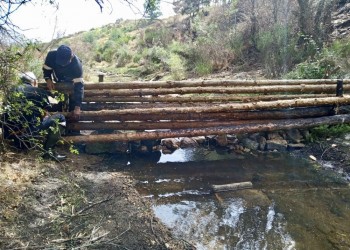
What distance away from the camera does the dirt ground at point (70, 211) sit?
2.86 metres

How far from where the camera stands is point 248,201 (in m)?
4.40

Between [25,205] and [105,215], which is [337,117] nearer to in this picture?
[105,215]

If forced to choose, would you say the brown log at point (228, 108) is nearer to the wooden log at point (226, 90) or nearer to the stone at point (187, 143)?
the wooden log at point (226, 90)

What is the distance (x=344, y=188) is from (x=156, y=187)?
2791 millimetres

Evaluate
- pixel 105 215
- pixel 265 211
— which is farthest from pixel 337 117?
pixel 105 215

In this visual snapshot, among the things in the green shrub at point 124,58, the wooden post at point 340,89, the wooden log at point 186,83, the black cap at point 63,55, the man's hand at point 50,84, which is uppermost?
the green shrub at point 124,58

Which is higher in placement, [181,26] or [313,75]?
[181,26]

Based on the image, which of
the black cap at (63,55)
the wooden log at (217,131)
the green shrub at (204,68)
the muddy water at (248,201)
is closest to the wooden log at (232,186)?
the muddy water at (248,201)

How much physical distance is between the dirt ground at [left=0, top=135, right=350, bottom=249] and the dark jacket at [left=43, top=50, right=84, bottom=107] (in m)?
1.21

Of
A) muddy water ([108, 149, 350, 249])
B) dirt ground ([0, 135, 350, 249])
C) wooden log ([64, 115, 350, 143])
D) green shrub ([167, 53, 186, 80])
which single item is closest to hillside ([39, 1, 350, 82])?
green shrub ([167, 53, 186, 80])

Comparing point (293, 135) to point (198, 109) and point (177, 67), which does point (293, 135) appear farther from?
point (177, 67)

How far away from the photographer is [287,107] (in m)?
6.21

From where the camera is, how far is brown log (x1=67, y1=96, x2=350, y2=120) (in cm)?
572

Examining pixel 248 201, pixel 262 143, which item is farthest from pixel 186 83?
pixel 248 201
